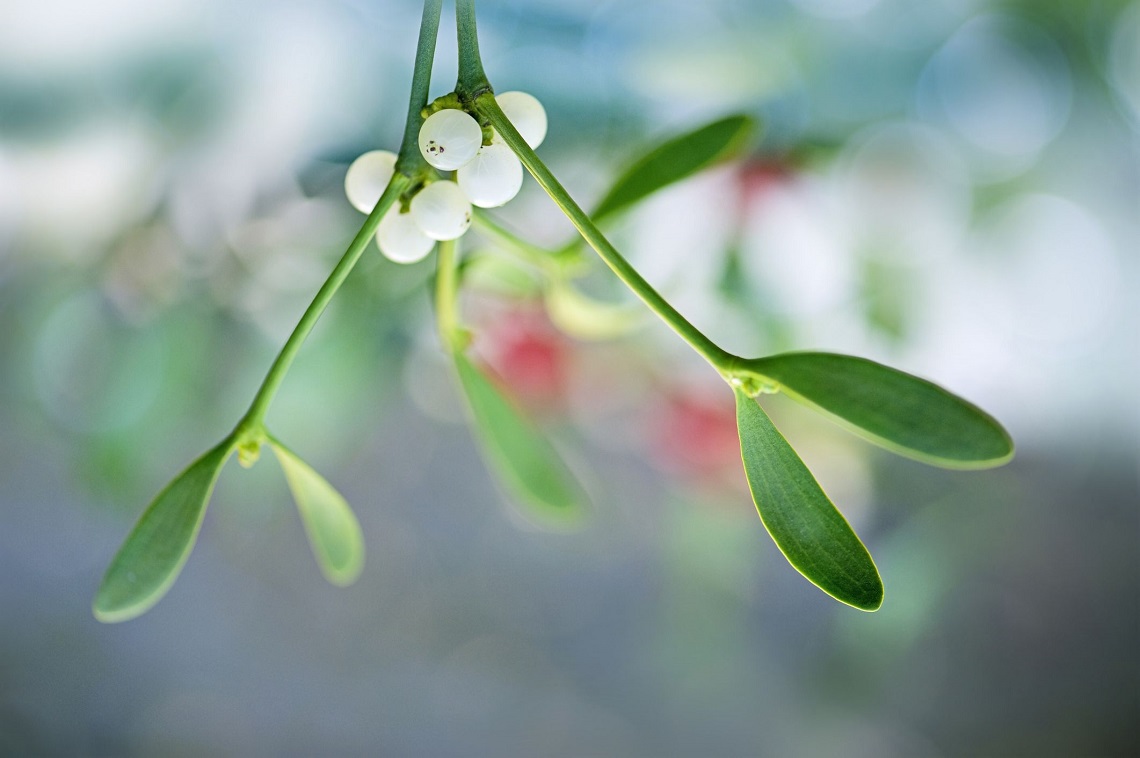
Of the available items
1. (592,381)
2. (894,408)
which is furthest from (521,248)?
(592,381)

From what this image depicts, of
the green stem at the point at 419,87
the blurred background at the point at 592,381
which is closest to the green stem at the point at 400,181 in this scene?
the green stem at the point at 419,87

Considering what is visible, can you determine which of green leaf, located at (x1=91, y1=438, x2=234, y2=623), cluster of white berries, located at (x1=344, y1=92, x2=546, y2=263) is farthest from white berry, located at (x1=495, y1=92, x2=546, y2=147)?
green leaf, located at (x1=91, y1=438, x2=234, y2=623)

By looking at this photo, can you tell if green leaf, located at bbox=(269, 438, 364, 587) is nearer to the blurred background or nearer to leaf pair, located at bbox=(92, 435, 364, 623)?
leaf pair, located at bbox=(92, 435, 364, 623)

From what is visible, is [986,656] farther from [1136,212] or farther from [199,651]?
[199,651]

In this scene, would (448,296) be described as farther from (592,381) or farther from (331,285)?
(592,381)

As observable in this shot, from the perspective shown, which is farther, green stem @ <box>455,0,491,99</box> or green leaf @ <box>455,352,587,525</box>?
green leaf @ <box>455,352,587,525</box>

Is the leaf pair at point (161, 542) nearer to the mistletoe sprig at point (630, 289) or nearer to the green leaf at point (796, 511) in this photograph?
the mistletoe sprig at point (630, 289)
